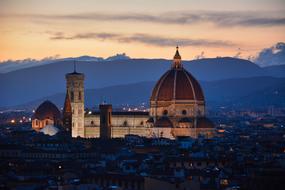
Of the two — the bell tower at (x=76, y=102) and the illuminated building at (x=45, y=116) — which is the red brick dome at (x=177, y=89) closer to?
the bell tower at (x=76, y=102)

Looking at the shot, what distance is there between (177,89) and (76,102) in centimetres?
1185

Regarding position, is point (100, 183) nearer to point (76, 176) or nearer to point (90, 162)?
point (76, 176)

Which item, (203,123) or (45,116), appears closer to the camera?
(203,123)

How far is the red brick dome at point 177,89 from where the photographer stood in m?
151

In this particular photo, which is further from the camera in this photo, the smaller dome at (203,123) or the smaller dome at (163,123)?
the smaller dome at (203,123)

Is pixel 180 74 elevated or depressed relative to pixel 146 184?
elevated

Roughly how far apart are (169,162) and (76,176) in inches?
584

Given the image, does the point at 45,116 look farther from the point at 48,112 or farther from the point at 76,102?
the point at 76,102

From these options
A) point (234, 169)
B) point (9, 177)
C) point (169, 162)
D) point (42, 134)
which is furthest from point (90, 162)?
point (42, 134)

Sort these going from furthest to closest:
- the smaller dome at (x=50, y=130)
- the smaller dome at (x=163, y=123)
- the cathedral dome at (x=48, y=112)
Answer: the cathedral dome at (x=48, y=112) < the smaller dome at (x=50, y=130) < the smaller dome at (x=163, y=123)

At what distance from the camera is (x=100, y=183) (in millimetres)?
73812

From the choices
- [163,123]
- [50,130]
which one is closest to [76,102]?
[50,130]

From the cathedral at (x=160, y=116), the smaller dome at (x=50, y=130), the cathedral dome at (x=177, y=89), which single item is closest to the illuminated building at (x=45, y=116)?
the cathedral at (x=160, y=116)

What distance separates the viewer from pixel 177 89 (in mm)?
151250
